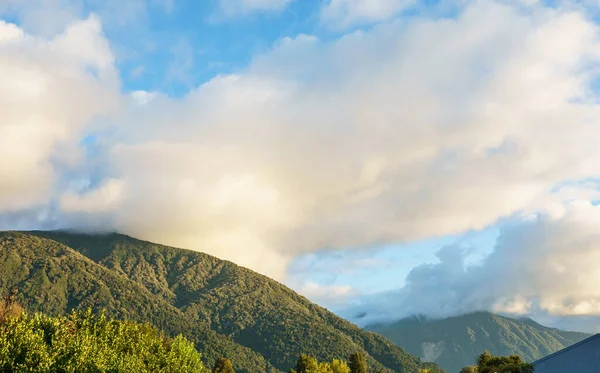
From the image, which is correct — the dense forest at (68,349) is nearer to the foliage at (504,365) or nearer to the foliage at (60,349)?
the foliage at (60,349)

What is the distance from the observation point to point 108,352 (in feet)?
204

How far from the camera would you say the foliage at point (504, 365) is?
9862cm

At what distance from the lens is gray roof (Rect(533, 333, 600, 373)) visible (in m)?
89.4

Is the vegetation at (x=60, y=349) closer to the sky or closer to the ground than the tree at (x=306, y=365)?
closer to the ground

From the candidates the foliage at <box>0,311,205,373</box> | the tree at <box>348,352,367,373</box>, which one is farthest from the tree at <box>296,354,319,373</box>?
the foliage at <box>0,311,205,373</box>

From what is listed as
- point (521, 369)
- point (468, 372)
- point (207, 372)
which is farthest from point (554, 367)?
point (468, 372)

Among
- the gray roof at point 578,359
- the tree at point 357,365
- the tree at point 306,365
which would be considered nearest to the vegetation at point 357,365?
the tree at point 357,365

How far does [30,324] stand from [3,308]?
3513 cm

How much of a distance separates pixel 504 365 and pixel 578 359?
49.5 feet

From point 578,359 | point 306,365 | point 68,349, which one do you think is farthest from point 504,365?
point 68,349

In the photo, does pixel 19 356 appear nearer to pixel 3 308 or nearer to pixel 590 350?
pixel 3 308

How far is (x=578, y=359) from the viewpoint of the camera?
302 feet

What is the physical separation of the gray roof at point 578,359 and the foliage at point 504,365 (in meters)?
3.37

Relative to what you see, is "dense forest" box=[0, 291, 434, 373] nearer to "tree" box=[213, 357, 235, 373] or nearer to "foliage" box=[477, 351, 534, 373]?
"foliage" box=[477, 351, 534, 373]
